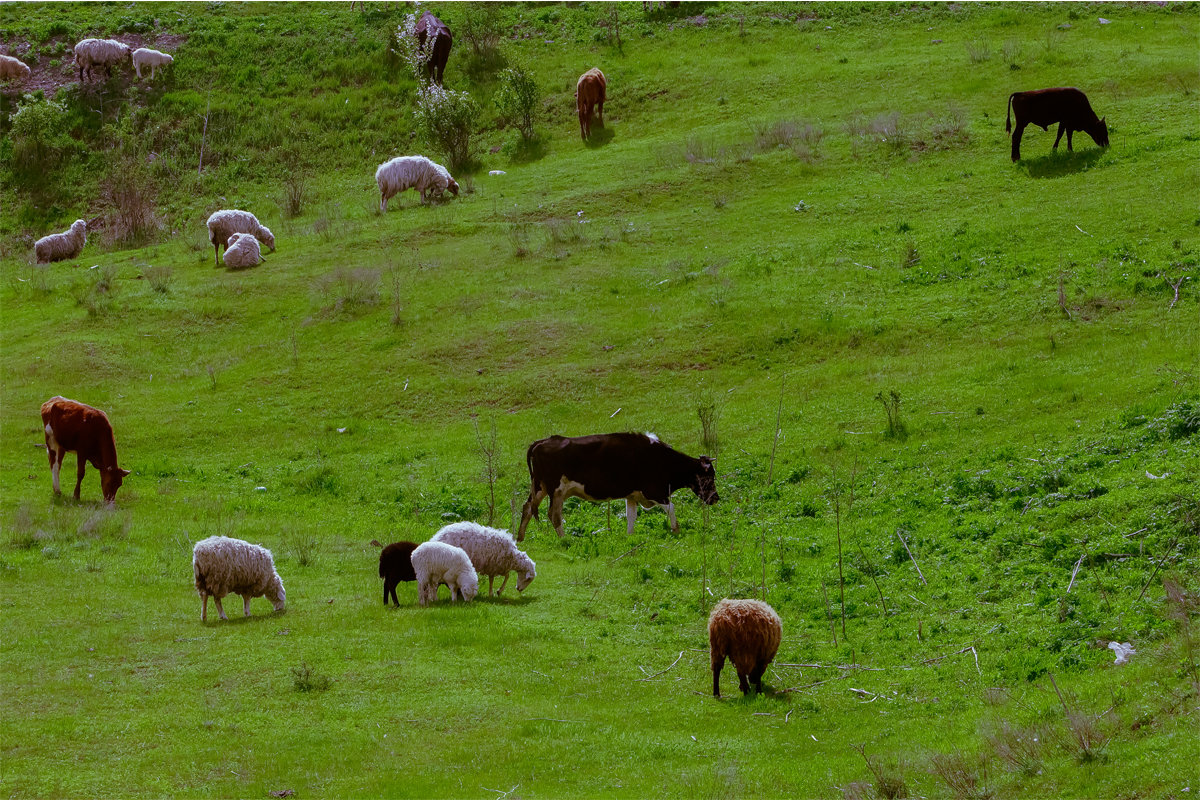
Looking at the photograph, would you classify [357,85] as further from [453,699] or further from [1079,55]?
[453,699]

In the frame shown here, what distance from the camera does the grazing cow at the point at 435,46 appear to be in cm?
5094

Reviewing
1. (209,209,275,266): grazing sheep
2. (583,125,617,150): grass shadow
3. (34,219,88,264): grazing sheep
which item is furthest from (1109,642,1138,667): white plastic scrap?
(34,219,88,264): grazing sheep

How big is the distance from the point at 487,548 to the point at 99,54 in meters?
45.2

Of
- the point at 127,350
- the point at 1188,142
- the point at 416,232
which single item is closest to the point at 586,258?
the point at 416,232

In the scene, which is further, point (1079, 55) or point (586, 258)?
point (1079, 55)

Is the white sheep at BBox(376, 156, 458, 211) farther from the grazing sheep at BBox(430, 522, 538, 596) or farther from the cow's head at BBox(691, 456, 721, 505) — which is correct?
the grazing sheep at BBox(430, 522, 538, 596)

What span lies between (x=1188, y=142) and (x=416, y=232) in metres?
22.8

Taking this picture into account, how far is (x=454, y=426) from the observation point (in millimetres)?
26609

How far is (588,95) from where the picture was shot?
46062 mm

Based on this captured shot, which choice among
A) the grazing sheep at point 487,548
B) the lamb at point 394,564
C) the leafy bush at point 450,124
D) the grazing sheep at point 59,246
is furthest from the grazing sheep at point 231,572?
the leafy bush at point 450,124

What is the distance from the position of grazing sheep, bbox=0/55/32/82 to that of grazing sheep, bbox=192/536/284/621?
150 feet

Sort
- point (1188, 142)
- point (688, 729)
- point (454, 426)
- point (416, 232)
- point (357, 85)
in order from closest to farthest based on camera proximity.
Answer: point (688, 729) < point (454, 426) < point (1188, 142) < point (416, 232) < point (357, 85)

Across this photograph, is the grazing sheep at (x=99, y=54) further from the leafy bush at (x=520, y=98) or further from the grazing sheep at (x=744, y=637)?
the grazing sheep at (x=744, y=637)

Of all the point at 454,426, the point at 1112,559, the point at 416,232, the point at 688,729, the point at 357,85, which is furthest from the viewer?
the point at 357,85
